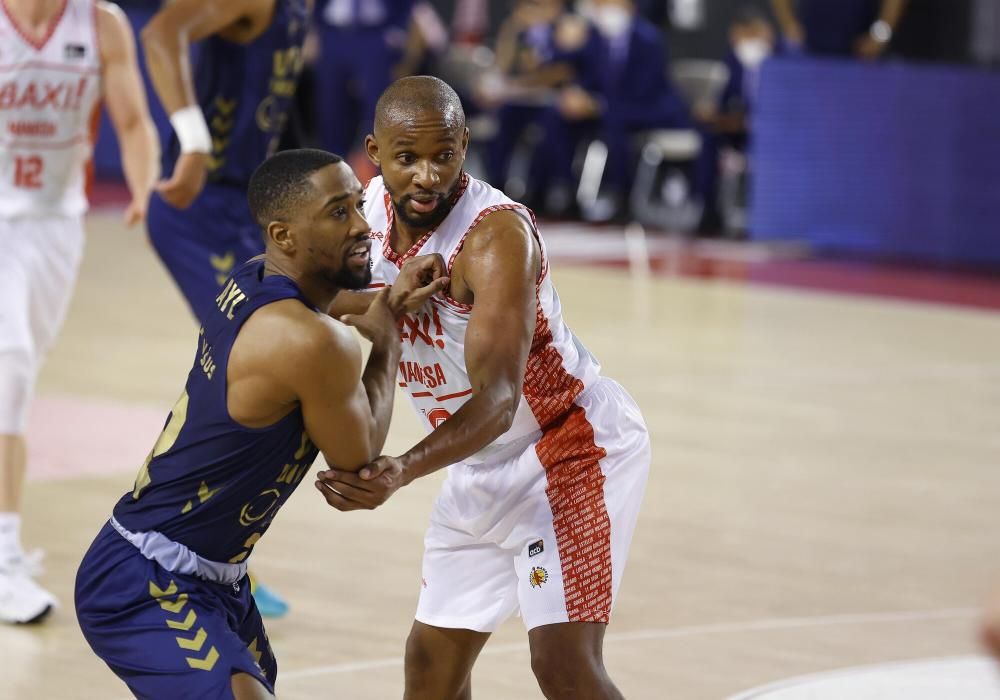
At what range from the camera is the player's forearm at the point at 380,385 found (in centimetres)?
330

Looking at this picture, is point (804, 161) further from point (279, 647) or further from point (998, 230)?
point (279, 647)

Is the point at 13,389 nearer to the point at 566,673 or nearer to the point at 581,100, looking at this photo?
the point at 566,673

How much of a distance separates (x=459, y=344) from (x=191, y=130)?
6.53 feet

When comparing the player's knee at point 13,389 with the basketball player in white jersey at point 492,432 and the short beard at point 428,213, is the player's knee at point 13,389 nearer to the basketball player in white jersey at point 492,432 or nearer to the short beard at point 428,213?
the basketball player in white jersey at point 492,432

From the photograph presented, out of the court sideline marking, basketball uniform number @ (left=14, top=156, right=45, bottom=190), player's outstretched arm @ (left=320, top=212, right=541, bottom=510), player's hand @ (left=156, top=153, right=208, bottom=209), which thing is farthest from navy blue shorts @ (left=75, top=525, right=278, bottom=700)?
basketball uniform number @ (left=14, top=156, right=45, bottom=190)

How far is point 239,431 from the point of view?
3.23 m

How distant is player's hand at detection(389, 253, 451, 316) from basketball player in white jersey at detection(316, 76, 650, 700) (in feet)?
0.17

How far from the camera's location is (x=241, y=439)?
3.24 metres

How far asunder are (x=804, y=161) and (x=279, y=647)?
1016 centimetres

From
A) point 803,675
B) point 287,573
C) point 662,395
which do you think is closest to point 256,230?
point 287,573

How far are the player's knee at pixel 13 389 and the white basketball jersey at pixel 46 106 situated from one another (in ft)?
1.40

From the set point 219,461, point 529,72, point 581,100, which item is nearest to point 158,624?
point 219,461

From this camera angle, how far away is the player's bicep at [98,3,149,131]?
5488 mm

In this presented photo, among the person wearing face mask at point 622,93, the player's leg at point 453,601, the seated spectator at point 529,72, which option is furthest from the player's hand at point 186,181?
the seated spectator at point 529,72
